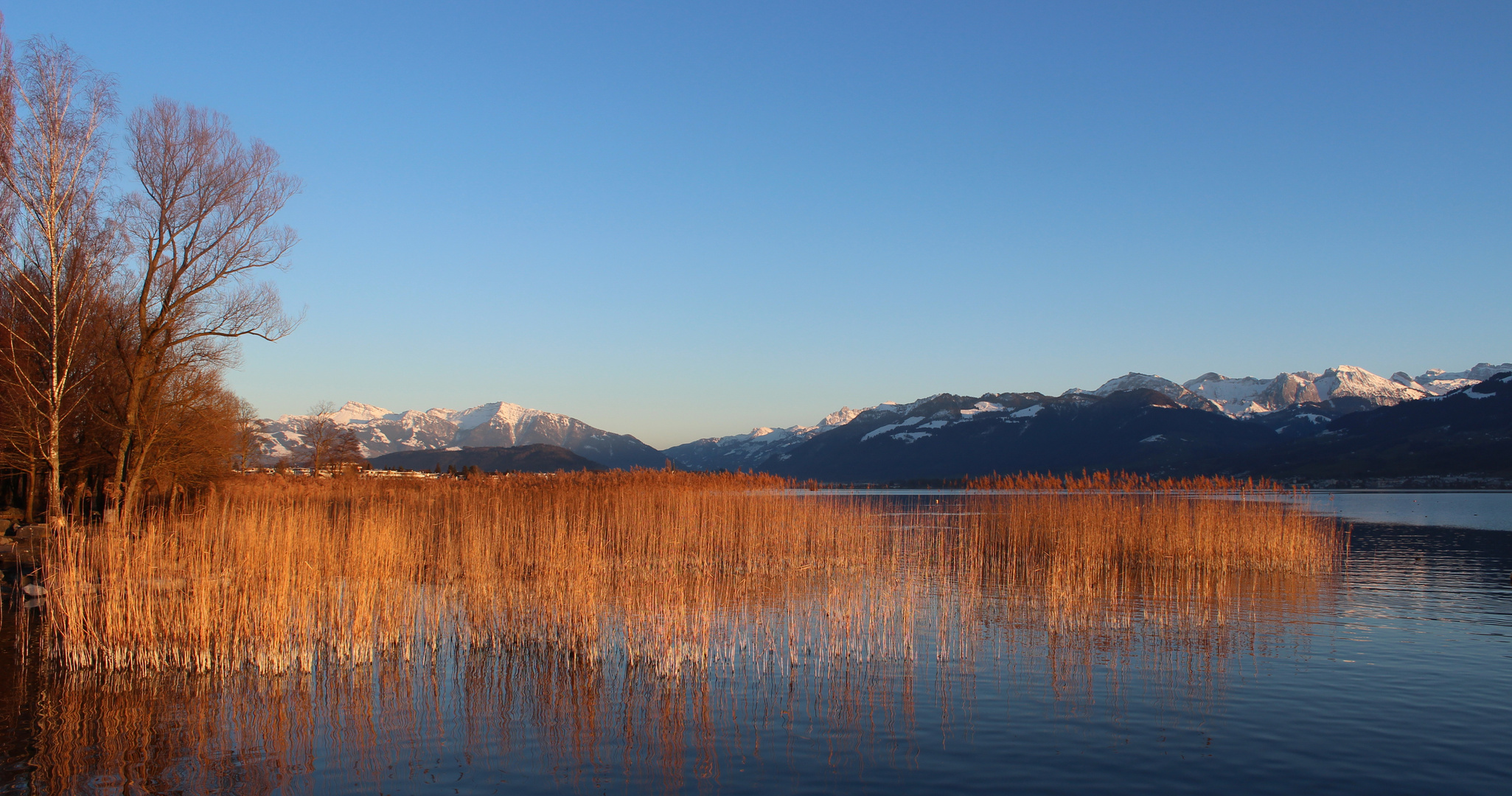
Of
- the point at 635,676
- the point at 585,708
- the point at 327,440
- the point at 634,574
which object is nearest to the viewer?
the point at 585,708

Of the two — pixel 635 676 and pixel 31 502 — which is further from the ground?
pixel 31 502

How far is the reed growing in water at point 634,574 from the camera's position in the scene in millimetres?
10430

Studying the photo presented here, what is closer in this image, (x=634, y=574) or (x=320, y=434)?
(x=634, y=574)

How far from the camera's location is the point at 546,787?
6516 mm

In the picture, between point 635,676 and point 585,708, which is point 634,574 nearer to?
point 635,676

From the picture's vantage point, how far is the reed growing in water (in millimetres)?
10430

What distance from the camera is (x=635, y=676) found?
9867 millimetres

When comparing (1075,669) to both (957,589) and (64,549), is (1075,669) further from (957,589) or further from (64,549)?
(64,549)

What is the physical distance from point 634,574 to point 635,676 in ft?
23.0


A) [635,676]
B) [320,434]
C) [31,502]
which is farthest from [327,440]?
[635,676]

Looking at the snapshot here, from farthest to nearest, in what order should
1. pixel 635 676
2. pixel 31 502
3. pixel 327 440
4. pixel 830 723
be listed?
pixel 327 440, pixel 31 502, pixel 635 676, pixel 830 723

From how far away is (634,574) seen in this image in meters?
16.8

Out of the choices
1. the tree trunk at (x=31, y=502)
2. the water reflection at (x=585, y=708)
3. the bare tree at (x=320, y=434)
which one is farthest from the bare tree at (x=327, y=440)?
the water reflection at (x=585, y=708)

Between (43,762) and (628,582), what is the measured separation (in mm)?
9323
